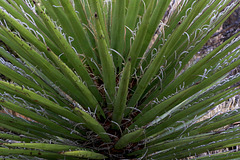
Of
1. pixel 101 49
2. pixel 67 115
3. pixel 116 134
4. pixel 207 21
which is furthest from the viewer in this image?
pixel 207 21

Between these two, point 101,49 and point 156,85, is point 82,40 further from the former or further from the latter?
point 156,85

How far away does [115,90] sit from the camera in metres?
1.13

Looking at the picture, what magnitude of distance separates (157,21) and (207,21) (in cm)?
44

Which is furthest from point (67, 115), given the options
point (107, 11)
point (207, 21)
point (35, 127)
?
point (207, 21)

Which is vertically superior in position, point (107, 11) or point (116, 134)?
point (107, 11)

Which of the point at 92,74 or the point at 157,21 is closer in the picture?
the point at 157,21

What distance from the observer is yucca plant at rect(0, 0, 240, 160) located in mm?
1063

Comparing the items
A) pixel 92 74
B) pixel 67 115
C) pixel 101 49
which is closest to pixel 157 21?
pixel 101 49

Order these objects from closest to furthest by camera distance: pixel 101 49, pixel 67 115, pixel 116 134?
1. pixel 101 49
2. pixel 67 115
3. pixel 116 134

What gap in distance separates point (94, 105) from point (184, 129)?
0.40 metres

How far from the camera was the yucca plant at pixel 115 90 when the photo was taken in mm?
1063

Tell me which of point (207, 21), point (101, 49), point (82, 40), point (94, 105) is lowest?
point (94, 105)

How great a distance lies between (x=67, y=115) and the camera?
1107 mm

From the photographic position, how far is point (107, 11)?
57.0 inches
